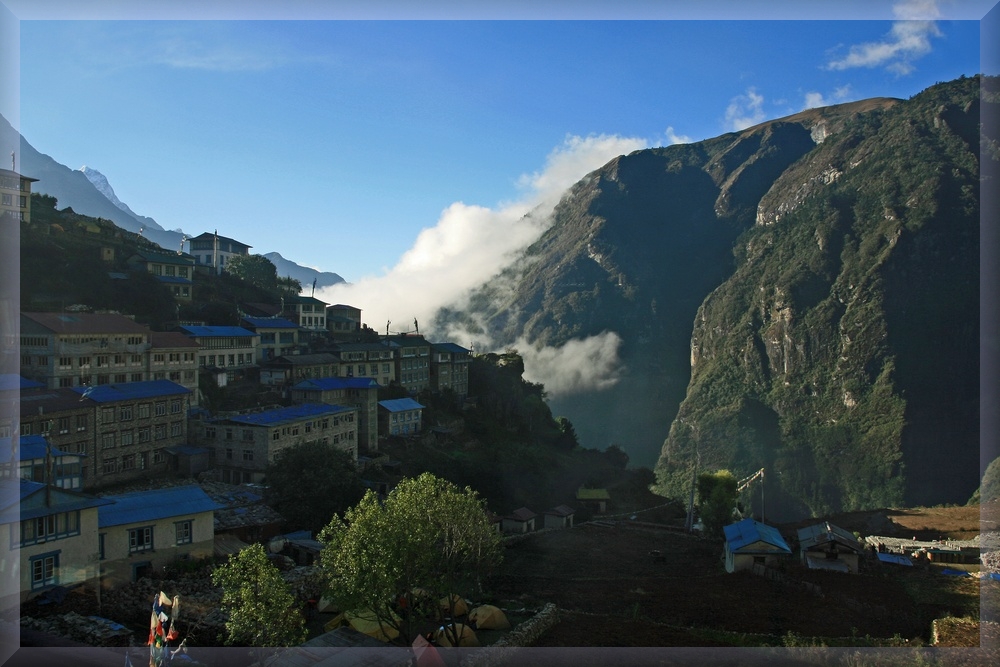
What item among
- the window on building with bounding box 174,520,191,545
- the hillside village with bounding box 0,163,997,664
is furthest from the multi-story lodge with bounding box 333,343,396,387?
the window on building with bounding box 174,520,191,545

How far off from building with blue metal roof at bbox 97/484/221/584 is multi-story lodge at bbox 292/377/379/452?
756 cm

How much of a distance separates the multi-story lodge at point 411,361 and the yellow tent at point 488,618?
13.4m

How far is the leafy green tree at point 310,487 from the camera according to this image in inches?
436

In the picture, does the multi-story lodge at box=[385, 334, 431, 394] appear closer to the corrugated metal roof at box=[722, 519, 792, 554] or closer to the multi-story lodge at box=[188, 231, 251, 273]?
the multi-story lodge at box=[188, 231, 251, 273]

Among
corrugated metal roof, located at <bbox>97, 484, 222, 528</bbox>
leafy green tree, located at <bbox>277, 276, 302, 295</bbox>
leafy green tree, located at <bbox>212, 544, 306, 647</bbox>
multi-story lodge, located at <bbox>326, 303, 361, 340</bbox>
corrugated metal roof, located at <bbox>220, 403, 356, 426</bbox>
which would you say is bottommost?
leafy green tree, located at <bbox>212, 544, 306, 647</bbox>

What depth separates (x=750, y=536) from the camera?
11.9 m

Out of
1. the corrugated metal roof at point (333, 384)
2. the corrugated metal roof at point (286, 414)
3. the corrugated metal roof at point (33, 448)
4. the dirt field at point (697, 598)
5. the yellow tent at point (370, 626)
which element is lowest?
the dirt field at point (697, 598)

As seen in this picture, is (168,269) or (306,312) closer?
(168,269)

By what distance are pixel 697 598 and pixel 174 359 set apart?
11072 mm

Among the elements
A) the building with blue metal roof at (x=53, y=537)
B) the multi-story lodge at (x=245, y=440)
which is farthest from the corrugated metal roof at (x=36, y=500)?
the multi-story lodge at (x=245, y=440)

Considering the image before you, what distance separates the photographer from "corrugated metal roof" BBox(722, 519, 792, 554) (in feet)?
37.8

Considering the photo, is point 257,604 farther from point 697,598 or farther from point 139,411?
point 139,411

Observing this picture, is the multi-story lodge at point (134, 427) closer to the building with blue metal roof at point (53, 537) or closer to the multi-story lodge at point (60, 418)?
the multi-story lodge at point (60, 418)

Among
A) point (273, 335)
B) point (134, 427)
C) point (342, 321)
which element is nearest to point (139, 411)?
point (134, 427)
